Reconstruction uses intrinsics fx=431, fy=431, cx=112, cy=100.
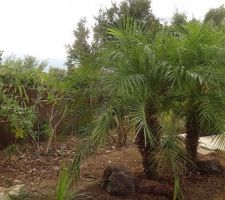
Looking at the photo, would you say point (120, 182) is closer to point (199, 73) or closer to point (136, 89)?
point (136, 89)

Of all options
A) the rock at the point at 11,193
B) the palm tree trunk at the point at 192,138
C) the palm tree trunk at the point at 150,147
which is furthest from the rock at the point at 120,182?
the palm tree trunk at the point at 192,138

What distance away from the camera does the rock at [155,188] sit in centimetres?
450

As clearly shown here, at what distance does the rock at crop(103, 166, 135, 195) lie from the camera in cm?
446

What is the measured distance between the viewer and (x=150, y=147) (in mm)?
4586

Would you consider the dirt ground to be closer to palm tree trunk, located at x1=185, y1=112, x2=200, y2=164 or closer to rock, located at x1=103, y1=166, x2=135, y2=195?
rock, located at x1=103, y1=166, x2=135, y2=195

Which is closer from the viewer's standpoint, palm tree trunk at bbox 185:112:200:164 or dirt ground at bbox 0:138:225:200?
dirt ground at bbox 0:138:225:200

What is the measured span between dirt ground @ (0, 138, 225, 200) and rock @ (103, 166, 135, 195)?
7cm

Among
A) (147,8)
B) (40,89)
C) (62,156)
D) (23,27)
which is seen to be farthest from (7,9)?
(147,8)

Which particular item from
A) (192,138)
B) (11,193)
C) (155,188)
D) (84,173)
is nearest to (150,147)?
(155,188)

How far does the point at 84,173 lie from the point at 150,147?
3.77 feet

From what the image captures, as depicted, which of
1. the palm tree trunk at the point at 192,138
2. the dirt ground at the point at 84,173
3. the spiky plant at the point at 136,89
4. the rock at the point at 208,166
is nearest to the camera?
the spiky plant at the point at 136,89

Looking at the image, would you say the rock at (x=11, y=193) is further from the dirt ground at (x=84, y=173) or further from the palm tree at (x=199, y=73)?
the palm tree at (x=199, y=73)

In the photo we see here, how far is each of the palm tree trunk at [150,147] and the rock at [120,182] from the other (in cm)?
25

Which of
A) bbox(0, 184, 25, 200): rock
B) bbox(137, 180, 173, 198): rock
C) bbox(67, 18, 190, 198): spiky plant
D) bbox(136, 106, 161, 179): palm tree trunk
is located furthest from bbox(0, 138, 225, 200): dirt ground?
bbox(67, 18, 190, 198): spiky plant
